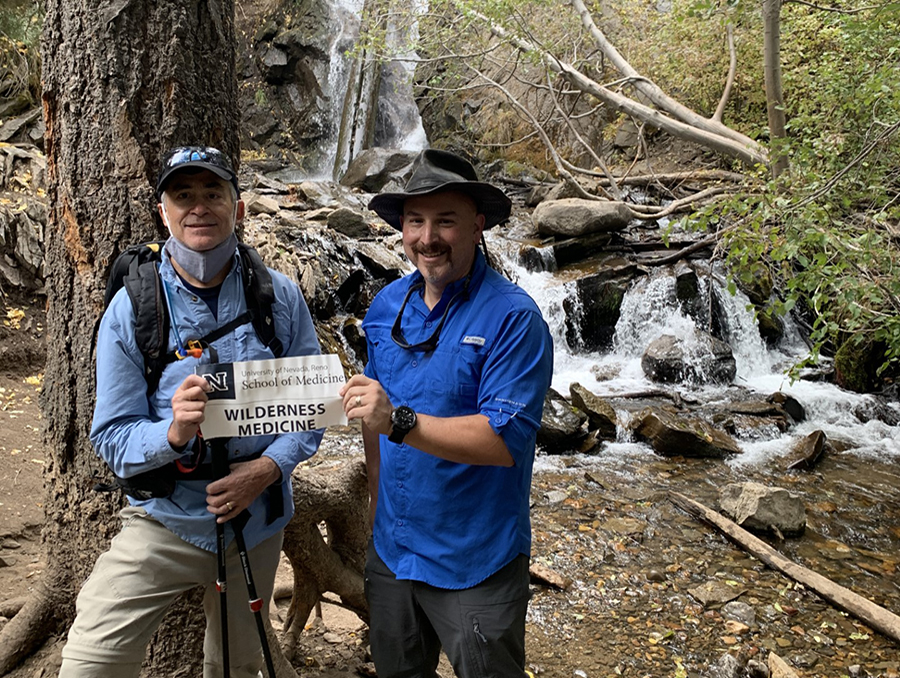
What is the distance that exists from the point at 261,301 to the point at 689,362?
386 inches

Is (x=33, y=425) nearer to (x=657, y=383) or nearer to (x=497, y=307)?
(x=497, y=307)

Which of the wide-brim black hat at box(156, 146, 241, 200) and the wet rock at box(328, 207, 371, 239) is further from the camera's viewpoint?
the wet rock at box(328, 207, 371, 239)

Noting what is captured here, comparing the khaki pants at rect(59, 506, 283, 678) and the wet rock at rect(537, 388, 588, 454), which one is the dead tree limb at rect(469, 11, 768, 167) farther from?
the khaki pants at rect(59, 506, 283, 678)

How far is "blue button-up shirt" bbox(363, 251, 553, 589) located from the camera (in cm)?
202

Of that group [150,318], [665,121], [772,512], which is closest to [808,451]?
[772,512]

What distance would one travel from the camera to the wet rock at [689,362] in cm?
1074

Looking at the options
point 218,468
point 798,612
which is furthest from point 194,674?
point 798,612

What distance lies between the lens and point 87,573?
2.66m

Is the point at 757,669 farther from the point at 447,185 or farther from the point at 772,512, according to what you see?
the point at 447,185

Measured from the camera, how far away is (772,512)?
5996mm

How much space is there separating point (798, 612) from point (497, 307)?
413 cm

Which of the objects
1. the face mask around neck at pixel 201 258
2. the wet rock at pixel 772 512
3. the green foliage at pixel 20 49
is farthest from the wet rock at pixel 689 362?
the green foliage at pixel 20 49

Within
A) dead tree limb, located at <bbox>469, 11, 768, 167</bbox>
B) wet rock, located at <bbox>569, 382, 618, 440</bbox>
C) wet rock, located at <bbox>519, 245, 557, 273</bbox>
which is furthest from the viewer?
wet rock, located at <bbox>519, 245, 557, 273</bbox>

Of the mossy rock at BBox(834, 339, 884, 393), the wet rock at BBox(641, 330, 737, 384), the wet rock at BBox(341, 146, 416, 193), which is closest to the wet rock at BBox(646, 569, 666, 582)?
the wet rock at BBox(641, 330, 737, 384)
